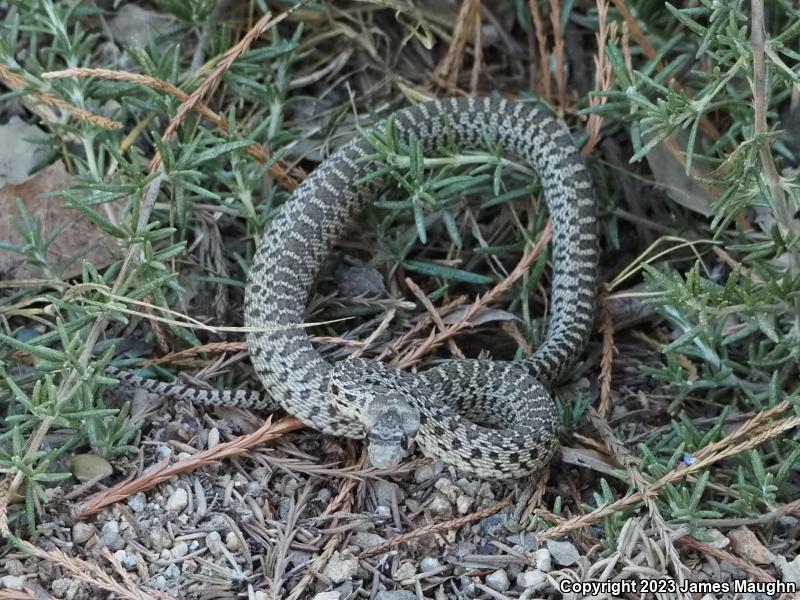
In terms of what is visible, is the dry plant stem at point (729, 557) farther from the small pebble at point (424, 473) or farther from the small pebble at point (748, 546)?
the small pebble at point (424, 473)

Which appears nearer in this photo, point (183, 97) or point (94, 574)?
point (94, 574)

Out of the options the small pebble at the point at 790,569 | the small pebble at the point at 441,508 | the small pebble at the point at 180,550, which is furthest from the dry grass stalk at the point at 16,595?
the small pebble at the point at 790,569

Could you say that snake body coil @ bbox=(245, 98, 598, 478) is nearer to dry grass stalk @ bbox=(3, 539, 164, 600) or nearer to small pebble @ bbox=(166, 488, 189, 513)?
small pebble @ bbox=(166, 488, 189, 513)

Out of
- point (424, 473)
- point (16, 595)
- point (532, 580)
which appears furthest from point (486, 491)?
point (16, 595)

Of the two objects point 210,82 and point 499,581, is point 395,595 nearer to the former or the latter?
point 499,581

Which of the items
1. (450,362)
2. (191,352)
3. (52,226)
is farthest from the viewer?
(52,226)

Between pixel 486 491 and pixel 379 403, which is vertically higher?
pixel 379 403

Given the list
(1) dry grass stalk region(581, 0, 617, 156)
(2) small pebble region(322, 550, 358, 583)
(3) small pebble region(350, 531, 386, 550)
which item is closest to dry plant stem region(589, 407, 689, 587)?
(3) small pebble region(350, 531, 386, 550)

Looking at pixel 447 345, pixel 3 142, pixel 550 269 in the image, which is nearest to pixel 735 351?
pixel 550 269
